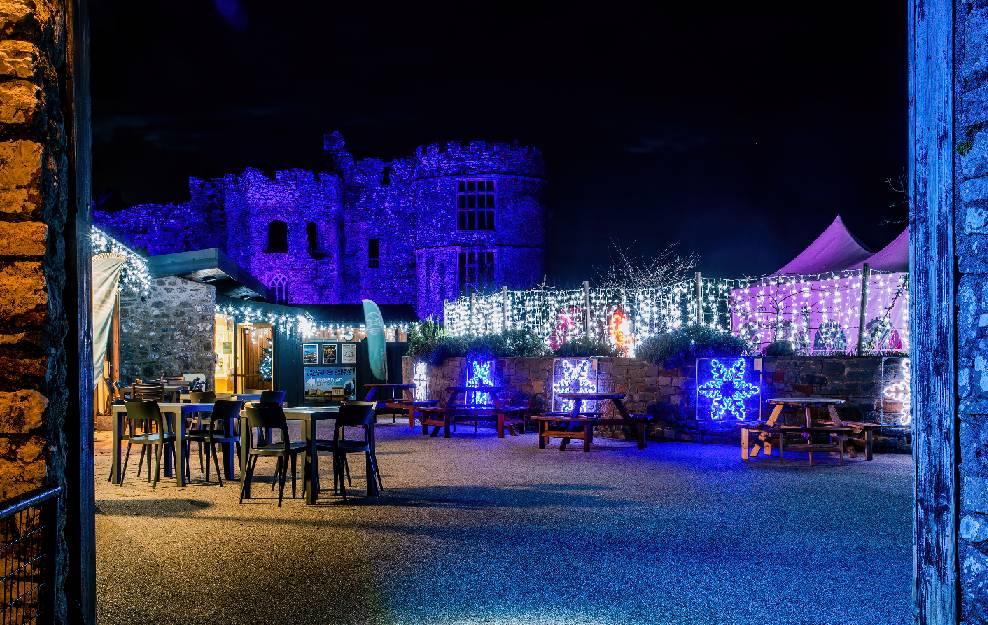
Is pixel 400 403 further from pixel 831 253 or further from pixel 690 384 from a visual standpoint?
pixel 831 253

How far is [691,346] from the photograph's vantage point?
12.7 metres

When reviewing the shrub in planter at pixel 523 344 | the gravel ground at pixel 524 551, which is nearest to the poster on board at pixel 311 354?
the shrub in planter at pixel 523 344

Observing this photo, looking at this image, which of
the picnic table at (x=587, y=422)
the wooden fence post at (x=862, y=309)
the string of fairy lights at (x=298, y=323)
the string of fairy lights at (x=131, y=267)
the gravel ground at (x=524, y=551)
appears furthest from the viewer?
the string of fairy lights at (x=298, y=323)

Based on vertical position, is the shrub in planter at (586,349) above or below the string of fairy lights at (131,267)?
below

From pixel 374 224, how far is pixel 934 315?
84.1ft

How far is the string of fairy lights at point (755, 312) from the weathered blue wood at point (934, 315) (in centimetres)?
937

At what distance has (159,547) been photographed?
18.8ft

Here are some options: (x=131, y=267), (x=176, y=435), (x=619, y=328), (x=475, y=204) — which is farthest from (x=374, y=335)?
(x=475, y=204)

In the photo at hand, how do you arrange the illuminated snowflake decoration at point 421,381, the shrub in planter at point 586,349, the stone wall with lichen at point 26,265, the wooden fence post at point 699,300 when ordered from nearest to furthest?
the stone wall with lichen at point 26,265, the wooden fence post at point 699,300, the shrub in planter at point 586,349, the illuminated snowflake decoration at point 421,381

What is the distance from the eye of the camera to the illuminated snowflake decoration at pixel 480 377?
15.2 metres

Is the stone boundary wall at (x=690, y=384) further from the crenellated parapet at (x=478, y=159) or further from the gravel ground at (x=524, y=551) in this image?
the crenellated parapet at (x=478, y=159)

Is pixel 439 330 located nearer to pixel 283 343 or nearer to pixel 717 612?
pixel 283 343

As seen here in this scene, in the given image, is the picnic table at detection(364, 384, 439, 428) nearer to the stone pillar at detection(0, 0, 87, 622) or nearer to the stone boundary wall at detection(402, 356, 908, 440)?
the stone boundary wall at detection(402, 356, 908, 440)

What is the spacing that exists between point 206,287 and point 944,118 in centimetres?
1475
